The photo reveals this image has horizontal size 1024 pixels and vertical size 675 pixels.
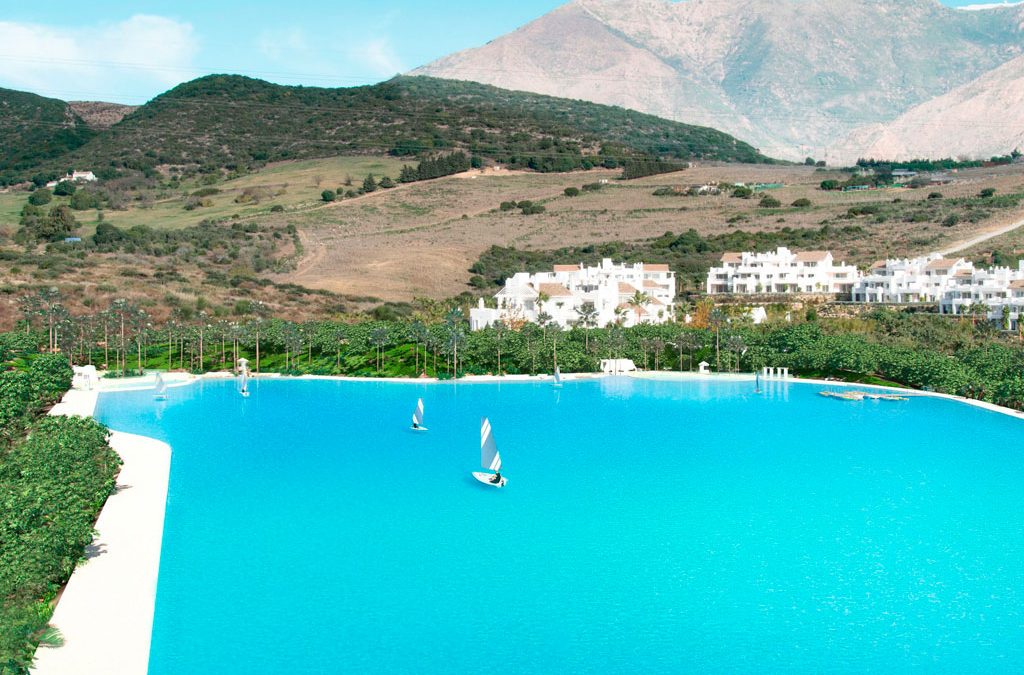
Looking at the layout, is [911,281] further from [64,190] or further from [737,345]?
[64,190]

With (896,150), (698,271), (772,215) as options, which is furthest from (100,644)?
(896,150)

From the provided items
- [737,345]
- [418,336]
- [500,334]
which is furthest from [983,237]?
[418,336]

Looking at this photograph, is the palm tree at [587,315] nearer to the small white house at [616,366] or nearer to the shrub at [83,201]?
the small white house at [616,366]

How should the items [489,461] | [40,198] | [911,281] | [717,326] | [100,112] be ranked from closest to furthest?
1. [489,461]
2. [717,326]
3. [911,281]
4. [40,198]
5. [100,112]

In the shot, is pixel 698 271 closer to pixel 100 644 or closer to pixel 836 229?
pixel 836 229

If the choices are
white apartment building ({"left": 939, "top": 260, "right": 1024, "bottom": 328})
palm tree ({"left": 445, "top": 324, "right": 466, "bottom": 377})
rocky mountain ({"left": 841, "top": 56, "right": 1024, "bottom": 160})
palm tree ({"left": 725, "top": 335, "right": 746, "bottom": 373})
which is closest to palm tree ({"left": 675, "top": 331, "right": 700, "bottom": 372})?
palm tree ({"left": 725, "top": 335, "right": 746, "bottom": 373})

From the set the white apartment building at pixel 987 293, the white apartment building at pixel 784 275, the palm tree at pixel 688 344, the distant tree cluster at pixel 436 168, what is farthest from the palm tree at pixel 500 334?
the distant tree cluster at pixel 436 168
